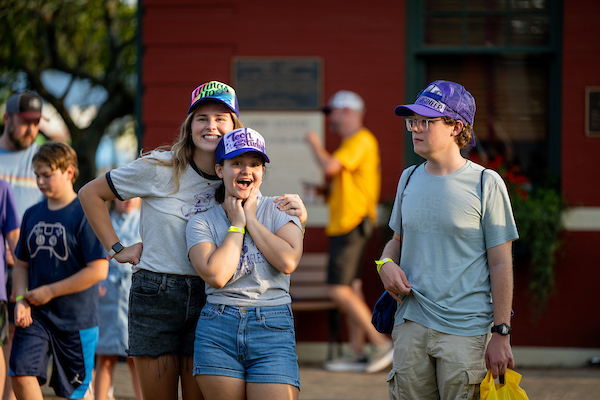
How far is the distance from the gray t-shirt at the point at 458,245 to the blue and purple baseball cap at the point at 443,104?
0.26 meters

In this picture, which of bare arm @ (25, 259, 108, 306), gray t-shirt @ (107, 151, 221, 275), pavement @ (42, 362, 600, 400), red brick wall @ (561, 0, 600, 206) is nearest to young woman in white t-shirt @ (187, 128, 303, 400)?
gray t-shirt @ (107, 151, 221, 275)

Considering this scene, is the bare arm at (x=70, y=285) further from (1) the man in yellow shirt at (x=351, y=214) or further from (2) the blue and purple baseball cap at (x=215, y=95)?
(1) the man in yellow shirt at (x=351, y=214)

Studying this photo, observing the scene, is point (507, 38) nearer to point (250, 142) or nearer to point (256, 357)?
point (250, 142)

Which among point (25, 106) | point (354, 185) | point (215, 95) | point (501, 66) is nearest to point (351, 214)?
point (354, 185)

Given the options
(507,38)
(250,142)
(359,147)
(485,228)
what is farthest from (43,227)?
(507,38)

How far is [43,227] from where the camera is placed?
4.07m

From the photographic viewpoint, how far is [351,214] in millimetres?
6453

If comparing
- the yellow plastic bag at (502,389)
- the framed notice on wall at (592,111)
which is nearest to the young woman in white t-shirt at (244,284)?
the yellow plastic bag at (502,389)

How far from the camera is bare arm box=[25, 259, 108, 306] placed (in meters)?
3.94

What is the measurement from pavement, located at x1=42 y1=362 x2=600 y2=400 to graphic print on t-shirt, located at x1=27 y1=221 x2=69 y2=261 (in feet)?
6.26

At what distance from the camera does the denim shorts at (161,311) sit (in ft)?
10.4

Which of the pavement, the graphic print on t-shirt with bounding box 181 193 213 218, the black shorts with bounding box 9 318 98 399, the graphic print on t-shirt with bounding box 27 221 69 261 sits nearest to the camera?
the graphic print on t-shirt with bounding box 181 193 213 218

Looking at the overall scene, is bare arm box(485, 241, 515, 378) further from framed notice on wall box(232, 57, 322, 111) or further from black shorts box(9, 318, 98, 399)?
framed notice on wall box(232, 57, 322, 111)

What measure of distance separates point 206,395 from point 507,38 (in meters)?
5.25
